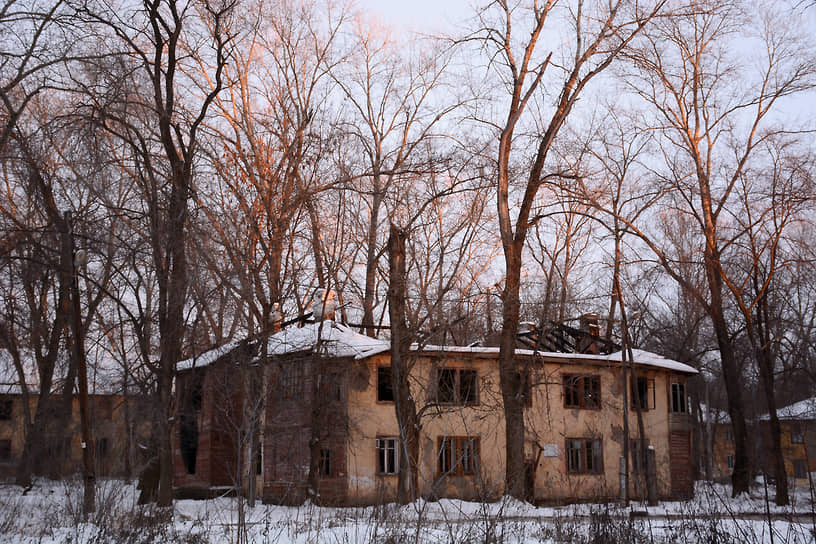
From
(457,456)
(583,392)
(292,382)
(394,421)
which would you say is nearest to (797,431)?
(583,392)

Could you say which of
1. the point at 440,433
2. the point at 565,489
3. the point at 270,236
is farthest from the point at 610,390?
the point at 270,236

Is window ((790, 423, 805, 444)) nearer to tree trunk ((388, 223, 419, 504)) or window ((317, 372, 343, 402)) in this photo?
window ((317, 372, 343, 402))

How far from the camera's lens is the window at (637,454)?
33.6 meters

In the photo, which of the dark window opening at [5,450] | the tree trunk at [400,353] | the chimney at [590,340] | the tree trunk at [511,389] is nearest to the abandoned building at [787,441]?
the chimney at [590,340]

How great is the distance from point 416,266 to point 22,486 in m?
18.5

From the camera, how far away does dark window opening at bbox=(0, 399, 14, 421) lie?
47875 millimetres

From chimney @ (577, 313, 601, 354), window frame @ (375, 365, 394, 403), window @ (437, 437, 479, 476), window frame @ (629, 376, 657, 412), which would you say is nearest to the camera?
window @ (437, 437, 479, 476)

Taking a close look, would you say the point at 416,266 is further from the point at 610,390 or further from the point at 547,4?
the point at 547,4

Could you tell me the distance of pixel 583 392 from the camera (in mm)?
34688

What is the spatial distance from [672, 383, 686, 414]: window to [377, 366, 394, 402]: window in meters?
13.8

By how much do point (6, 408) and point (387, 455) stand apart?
28927 millimetres

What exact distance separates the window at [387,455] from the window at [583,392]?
776 centimetres

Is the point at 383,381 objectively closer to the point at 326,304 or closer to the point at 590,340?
the point at 326,304

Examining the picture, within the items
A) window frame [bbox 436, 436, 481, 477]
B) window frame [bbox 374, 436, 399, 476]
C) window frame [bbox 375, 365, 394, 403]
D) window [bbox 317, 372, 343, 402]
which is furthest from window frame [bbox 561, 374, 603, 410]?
window [bbox 317, 372, 343, 402]
